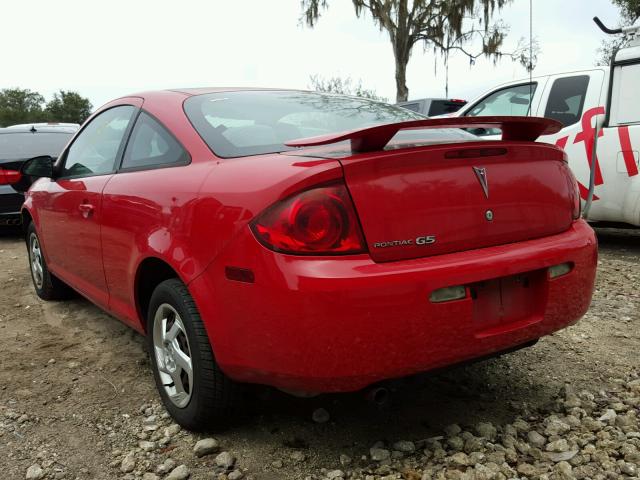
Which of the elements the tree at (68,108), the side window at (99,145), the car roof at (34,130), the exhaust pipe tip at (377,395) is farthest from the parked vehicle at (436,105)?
the tree at (68,108)

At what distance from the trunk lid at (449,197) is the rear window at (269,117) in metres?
0.52

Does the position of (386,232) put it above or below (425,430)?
above

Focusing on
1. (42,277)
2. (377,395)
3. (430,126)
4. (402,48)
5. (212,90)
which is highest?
(402,48)

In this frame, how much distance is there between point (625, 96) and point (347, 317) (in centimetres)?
454

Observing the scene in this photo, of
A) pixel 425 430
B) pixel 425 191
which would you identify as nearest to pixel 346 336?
pixel 425 191

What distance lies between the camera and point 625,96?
531cm

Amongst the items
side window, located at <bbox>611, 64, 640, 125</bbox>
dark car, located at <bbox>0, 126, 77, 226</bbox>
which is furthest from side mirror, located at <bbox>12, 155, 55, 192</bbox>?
side window, located at <bbox>611, 64, 640, 125</bbox>

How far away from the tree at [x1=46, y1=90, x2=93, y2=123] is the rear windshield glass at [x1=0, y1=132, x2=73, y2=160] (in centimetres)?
6183

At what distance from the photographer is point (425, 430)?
2424 mm

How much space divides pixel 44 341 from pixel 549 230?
9.78ft

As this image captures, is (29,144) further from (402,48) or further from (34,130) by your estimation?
(402,48)

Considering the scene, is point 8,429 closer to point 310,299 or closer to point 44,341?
point 44,341

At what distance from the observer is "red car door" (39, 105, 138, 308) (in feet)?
10.3

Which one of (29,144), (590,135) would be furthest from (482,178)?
(29,144)
